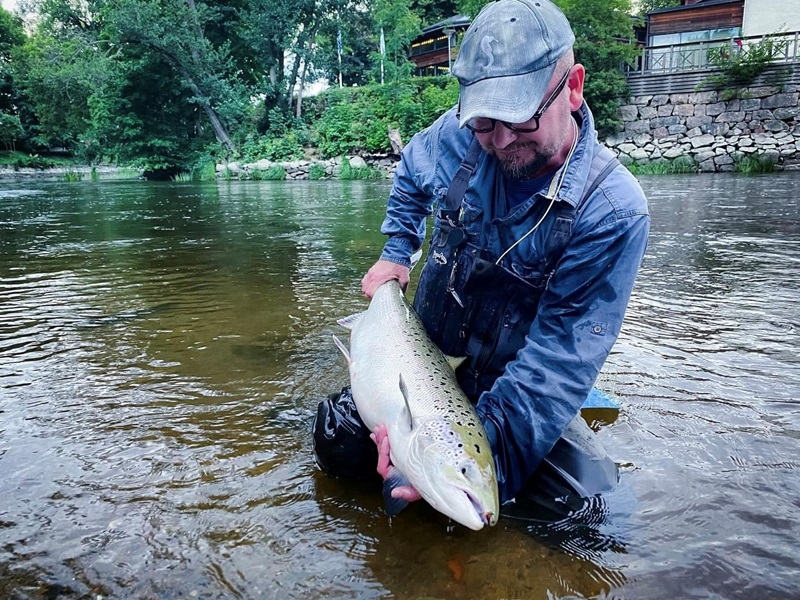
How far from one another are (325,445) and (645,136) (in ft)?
95.2

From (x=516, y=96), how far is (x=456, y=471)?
134 cm

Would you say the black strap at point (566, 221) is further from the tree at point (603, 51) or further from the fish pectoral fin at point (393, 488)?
the tree at point (603, 51)

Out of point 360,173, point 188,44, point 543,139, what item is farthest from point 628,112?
point 543,139

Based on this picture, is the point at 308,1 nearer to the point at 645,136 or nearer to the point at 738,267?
the point at 645,136

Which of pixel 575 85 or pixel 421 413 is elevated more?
pixel 575 85

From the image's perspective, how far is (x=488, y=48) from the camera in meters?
2.26

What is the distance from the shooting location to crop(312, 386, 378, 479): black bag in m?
2.58

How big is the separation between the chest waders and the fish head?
629mm

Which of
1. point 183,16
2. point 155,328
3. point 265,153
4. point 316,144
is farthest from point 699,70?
point 155,328

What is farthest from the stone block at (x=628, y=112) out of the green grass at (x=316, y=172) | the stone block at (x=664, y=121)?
the green grass at (x=316, y=172)

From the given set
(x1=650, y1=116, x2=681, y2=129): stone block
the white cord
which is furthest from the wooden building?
the white cord

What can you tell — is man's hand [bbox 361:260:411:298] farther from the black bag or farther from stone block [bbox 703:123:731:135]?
stone block [bbox 703:123:731:135]

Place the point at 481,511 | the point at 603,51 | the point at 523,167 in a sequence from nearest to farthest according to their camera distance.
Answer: the point at 481,511 < the point at 523,167 < the point at 603,51

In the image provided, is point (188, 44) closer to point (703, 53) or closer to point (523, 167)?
point (703, 53)
